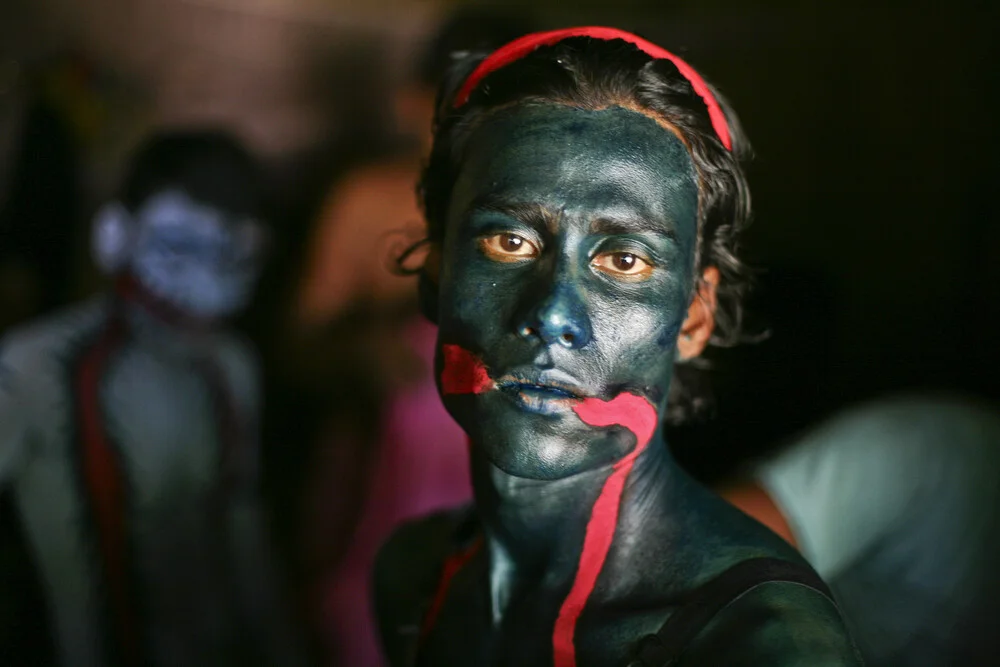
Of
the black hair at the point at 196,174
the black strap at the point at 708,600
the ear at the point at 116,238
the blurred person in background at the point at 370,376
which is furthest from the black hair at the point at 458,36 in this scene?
the black strap at the point at 708,600

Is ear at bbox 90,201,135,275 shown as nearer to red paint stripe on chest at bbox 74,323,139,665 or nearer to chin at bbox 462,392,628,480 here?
red paint stripe on chest at bbox 74,323,139,665

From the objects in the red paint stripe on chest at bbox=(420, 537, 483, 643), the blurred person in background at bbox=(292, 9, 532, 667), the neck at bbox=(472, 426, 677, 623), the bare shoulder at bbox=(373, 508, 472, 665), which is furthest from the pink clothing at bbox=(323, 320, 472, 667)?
the neck at bbox=(472, 426, 677, 623)

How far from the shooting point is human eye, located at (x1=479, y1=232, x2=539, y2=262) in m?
0.85

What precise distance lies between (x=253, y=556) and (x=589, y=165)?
1345mm

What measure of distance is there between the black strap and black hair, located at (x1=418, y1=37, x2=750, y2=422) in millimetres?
296

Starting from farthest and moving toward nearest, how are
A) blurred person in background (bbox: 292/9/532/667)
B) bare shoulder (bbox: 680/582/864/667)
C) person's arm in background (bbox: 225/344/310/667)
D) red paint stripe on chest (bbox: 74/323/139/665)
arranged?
person's arm in background (bbox: 225/344/310/667) < blurred person in background (bbox: 292/9/532/667) < red paint stripe on chest (bbox: 74/323/139/665) < bare shoulder (bbox: 680/582/864/667)

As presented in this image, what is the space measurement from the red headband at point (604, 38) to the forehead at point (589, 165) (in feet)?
0.20

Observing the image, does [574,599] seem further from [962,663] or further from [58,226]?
[58,226]

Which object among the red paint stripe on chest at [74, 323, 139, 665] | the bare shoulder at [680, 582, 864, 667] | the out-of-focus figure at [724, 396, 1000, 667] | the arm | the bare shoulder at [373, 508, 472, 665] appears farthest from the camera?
the red paint stripe on chest at [74, 323, 139, 665]

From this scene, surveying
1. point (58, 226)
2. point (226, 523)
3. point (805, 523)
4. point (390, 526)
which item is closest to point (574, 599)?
point (805, 523)

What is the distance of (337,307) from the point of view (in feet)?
6.45

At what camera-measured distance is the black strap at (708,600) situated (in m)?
0.78

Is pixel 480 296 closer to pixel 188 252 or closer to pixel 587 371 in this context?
pixel 587 371

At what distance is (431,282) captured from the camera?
1028mm
